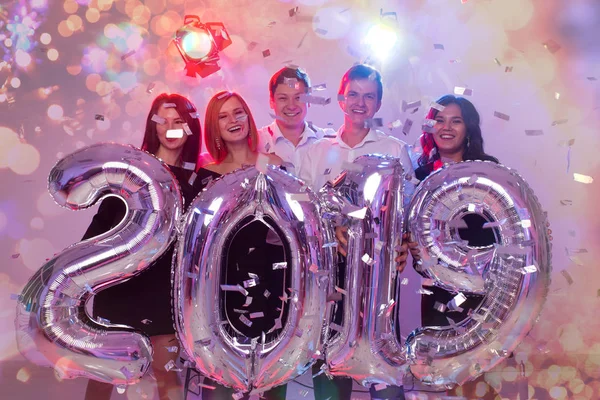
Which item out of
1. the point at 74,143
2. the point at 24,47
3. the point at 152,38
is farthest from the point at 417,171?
the point at 24,47

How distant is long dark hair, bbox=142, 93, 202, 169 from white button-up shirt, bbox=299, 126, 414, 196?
0.48 meters

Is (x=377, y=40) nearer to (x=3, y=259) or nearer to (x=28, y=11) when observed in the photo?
(x=28, y=11)

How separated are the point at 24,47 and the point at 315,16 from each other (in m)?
1.51

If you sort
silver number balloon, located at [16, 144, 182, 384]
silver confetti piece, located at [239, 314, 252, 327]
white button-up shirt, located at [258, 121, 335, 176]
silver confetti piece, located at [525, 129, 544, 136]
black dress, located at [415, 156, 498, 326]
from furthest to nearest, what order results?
silver confetti piece, located at [525, 129, 544, 136] → white button-up shirt, located at [258, 121, 335, 176] → black dress, located at [415, 156, 498, 326] → silver confetti piece, located at [239, 314, 252, 327] → silver number balloon, located at [16, 144, 182, 384]

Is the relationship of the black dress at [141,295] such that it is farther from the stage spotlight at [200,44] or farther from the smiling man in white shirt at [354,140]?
the stage spotlight at [200,44]

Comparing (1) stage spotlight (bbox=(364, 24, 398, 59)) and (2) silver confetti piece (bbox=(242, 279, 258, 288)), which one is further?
(1) stage spotlight (bbox=(364, 24, 398, 59))

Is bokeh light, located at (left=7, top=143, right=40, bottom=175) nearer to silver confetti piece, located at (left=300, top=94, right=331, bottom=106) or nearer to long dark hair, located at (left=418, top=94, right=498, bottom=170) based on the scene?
silver confetti piece, located at (left=300, top=94, right=331, bottom=106)

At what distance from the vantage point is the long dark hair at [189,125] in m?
2.30

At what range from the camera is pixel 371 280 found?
5.67 feet

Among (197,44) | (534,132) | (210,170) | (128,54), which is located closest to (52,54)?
(128,54)

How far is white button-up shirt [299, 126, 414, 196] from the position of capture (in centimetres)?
242

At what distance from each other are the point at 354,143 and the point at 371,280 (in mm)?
895

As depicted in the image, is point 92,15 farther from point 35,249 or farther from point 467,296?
point 467,296

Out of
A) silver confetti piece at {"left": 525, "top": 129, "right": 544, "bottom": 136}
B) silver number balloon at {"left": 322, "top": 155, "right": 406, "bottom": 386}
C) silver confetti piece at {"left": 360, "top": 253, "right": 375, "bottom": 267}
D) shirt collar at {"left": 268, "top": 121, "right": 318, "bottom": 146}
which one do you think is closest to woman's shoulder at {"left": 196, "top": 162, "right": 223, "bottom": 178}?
shirt collar at {"left": 268, "top": 121, "right": 318, "bottom": 146}
